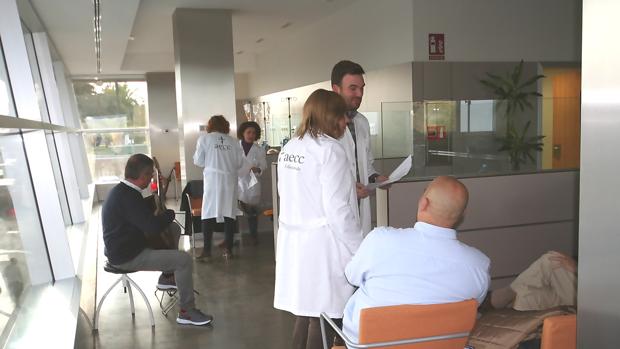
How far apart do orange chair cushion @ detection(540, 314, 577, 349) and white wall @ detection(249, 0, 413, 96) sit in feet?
18.4

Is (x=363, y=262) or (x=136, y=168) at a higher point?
(x=136, y=168)

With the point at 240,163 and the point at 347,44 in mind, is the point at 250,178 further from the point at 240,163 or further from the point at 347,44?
the point at 347,44

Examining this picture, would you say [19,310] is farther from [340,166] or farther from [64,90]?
[64,90]

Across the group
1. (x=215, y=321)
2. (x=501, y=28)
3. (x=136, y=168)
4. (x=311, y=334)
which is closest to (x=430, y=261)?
(x=311, y=334)

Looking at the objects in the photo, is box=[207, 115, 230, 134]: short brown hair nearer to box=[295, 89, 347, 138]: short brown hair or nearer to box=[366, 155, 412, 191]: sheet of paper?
box=[366, 155, 412, 191]: sheet of paper

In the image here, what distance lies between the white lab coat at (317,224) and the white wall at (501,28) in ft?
15.7

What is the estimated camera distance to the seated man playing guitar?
362 centimetres

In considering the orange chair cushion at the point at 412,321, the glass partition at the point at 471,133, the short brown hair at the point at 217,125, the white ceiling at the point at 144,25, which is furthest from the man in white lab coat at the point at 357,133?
the white ceiling at the point at 144,25

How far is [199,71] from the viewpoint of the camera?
7680 millimetres

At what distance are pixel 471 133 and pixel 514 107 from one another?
2.71ft

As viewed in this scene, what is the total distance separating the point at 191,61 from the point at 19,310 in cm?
499

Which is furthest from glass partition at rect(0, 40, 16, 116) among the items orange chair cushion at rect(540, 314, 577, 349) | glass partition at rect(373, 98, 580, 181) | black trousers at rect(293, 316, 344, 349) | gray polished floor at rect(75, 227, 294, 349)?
glass partition at rect(373, 98, 580, 181)

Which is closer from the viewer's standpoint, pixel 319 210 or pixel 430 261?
pixel 430 261

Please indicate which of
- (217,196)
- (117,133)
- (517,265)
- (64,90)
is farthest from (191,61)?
(117,133)
